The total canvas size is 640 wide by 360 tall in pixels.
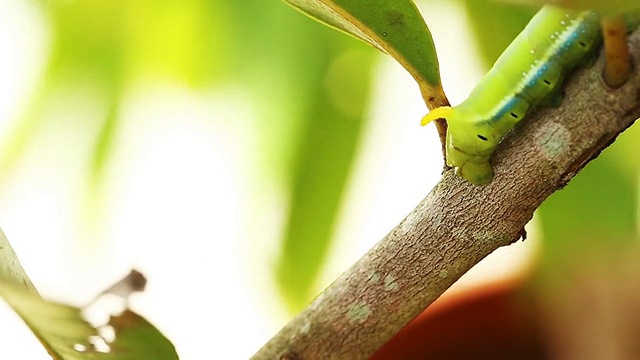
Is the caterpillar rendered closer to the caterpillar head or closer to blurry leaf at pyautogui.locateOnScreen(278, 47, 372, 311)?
the caterpillar head

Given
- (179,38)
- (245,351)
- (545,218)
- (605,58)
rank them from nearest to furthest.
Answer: (605,58), (545,218), (179,38), (245,351)

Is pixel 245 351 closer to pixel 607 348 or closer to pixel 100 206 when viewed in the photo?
pixel 100 206

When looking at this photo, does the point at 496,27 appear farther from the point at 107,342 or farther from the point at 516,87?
the point at 107,342

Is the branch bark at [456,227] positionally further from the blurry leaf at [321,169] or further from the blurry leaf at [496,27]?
the blurry leaf at [321,169]

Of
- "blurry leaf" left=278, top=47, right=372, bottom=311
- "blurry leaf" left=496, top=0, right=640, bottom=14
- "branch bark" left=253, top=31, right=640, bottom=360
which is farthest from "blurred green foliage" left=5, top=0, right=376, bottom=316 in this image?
"blurry leaf" left=496, top=0, right=640, bottom=14

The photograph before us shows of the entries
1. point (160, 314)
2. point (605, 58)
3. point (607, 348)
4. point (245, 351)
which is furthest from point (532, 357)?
point (605, 58)

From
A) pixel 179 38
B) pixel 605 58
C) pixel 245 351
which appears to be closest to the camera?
pixel 605 58

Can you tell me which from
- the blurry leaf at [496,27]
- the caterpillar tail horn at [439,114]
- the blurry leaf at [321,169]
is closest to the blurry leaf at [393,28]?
the caterpillar tail horn at [439,114]
